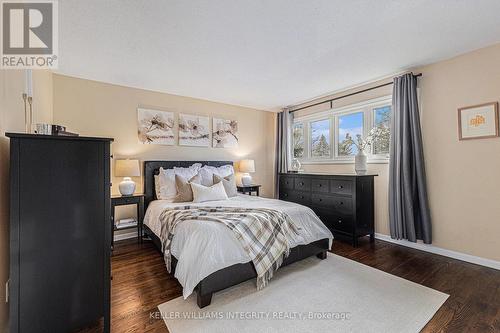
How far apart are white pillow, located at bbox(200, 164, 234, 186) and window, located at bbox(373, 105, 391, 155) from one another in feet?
8.40

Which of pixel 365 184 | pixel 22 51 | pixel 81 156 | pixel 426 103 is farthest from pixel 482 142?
pixel 22 51

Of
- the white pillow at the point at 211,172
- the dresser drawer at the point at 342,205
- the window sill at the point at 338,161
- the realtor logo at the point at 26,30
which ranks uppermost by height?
the realtor logo at the point at 26,30

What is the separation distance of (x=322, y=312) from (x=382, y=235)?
234 cm

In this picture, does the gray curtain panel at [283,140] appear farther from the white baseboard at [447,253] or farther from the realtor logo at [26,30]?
the realtor logo at [26,30]

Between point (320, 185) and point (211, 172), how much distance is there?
6.19 ft

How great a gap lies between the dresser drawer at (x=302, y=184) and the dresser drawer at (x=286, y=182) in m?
0.14

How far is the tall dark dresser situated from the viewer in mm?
1301

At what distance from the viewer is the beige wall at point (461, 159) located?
8.56 ft

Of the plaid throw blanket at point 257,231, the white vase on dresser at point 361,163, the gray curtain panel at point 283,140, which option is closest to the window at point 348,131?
the white vase on dresser at point 361,163

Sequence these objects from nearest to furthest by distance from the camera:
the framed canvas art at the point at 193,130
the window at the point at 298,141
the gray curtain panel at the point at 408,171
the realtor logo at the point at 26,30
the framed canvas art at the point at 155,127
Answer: the realtor logo at the point at 26,30 < the gray curtain panel at the point at 408,171 < the framed canvas art at the point at 155,127 < the framed canvas art at the point at 193,130 < the window at the point at 298,141

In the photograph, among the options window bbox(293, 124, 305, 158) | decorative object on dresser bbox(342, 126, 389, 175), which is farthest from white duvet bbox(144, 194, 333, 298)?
window bbox(293, 124, 305, 158)

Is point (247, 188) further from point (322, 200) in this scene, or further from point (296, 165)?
point (322, 200)

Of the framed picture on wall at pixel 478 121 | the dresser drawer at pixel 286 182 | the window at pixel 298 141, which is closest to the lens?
the framed picture on wall at pixel 478 121

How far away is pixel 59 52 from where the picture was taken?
8.66 ft
